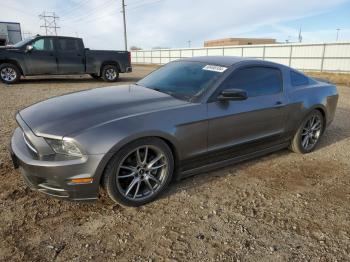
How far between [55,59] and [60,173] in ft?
34.2

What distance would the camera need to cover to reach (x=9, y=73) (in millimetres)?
11242

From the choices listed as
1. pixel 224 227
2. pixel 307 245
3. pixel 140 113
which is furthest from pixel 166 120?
Answer: pixel 307 245

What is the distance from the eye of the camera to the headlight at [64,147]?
100 inches

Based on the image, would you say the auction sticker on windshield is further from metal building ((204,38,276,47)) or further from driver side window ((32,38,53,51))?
metal building ((204,38,276,47))

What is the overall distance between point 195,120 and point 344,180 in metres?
2.19

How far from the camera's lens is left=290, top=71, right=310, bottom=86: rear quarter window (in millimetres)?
4320

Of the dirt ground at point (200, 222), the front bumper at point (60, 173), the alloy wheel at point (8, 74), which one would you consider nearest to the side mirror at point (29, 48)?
the alloy wheel at point (8, 74)

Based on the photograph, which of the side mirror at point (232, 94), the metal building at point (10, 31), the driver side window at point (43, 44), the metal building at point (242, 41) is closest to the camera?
the side mirror at point (232, 94)

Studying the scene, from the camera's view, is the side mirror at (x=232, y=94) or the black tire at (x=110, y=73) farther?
the black tire at (x=110, y=73)

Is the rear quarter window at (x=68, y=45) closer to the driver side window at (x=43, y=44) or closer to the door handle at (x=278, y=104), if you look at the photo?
the driver side window at (x=43, y=44)

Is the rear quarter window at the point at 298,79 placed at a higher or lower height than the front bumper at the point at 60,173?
higher

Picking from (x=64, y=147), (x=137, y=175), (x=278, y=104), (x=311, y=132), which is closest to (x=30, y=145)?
(x=64, y=147)

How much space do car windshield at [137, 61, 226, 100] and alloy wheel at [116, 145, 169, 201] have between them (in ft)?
2.56

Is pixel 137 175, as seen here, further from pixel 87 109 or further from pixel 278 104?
pixel 278 104
